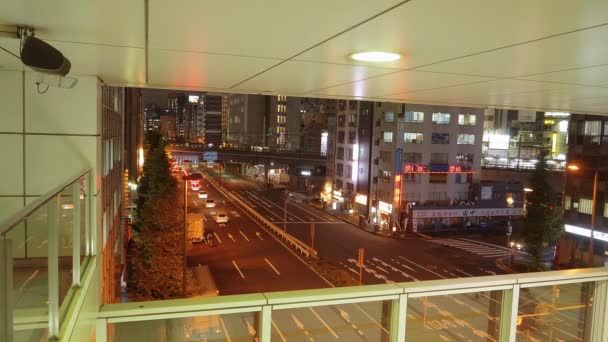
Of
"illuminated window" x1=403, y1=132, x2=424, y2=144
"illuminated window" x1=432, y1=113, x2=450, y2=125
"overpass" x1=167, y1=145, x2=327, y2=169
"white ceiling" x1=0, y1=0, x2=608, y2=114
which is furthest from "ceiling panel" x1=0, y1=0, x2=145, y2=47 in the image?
"overpass" x1=167, y1=145, x2=327, y2=169

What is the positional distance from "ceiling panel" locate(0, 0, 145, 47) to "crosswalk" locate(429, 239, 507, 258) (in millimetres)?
27742

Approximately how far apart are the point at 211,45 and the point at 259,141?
84.0 metres

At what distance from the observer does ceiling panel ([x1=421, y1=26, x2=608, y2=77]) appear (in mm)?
1846

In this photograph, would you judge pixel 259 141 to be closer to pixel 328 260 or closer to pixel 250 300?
pixel 328 260

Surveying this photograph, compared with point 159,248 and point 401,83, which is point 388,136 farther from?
point 401,83

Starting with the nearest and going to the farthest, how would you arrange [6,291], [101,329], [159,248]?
[6,291], [101,329], [159,248]

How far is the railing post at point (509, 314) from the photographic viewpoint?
3188 millimetres

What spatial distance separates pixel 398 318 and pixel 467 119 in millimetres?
35705

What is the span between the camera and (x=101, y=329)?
8.35 ft

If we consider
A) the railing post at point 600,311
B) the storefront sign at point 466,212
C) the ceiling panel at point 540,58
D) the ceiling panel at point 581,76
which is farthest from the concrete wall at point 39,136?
the storefront sign at point 466,212

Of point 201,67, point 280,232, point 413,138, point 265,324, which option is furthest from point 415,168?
point 265,324

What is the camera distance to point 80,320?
6.97 ft

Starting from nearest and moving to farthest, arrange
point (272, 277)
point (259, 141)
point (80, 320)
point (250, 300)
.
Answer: point (80, 320), point (250, 300), point (272, 277), point (259, 141)

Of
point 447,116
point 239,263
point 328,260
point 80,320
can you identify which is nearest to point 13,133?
point 80,320
